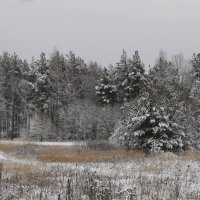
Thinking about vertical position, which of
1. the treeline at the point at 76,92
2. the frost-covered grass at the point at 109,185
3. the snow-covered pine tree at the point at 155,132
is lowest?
the frost-covered grass at the point at 109,185

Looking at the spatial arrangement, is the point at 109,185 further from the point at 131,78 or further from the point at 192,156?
the point at 131,78

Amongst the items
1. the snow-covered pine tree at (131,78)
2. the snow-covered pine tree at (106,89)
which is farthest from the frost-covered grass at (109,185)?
the snow-covered pine tree at (106,89)

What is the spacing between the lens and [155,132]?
26797mm

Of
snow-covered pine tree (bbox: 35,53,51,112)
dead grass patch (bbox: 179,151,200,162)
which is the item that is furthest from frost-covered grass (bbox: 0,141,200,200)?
snow-covered pine tree (bbox: 35,53,51,112)

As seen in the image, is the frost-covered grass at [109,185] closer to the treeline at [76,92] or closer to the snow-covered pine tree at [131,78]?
the treeline at [76,92]

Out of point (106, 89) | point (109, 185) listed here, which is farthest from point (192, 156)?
point (106, 89)

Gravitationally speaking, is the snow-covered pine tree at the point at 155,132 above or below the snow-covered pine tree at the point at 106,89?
below

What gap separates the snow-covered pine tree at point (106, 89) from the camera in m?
61.1

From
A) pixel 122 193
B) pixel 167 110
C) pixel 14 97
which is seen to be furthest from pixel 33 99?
pixel 122 193

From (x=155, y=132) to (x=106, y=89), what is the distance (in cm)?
3482

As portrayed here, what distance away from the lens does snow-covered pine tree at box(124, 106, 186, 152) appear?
88.3ft

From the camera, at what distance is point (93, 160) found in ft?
75.8

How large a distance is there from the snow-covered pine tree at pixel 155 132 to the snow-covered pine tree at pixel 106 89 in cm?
3276

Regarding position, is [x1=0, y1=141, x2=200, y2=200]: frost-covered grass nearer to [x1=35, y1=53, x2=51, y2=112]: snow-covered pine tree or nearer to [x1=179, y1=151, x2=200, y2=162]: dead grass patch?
[x1=179, y1=151, x2=200, y2=162]: dead grass patch
